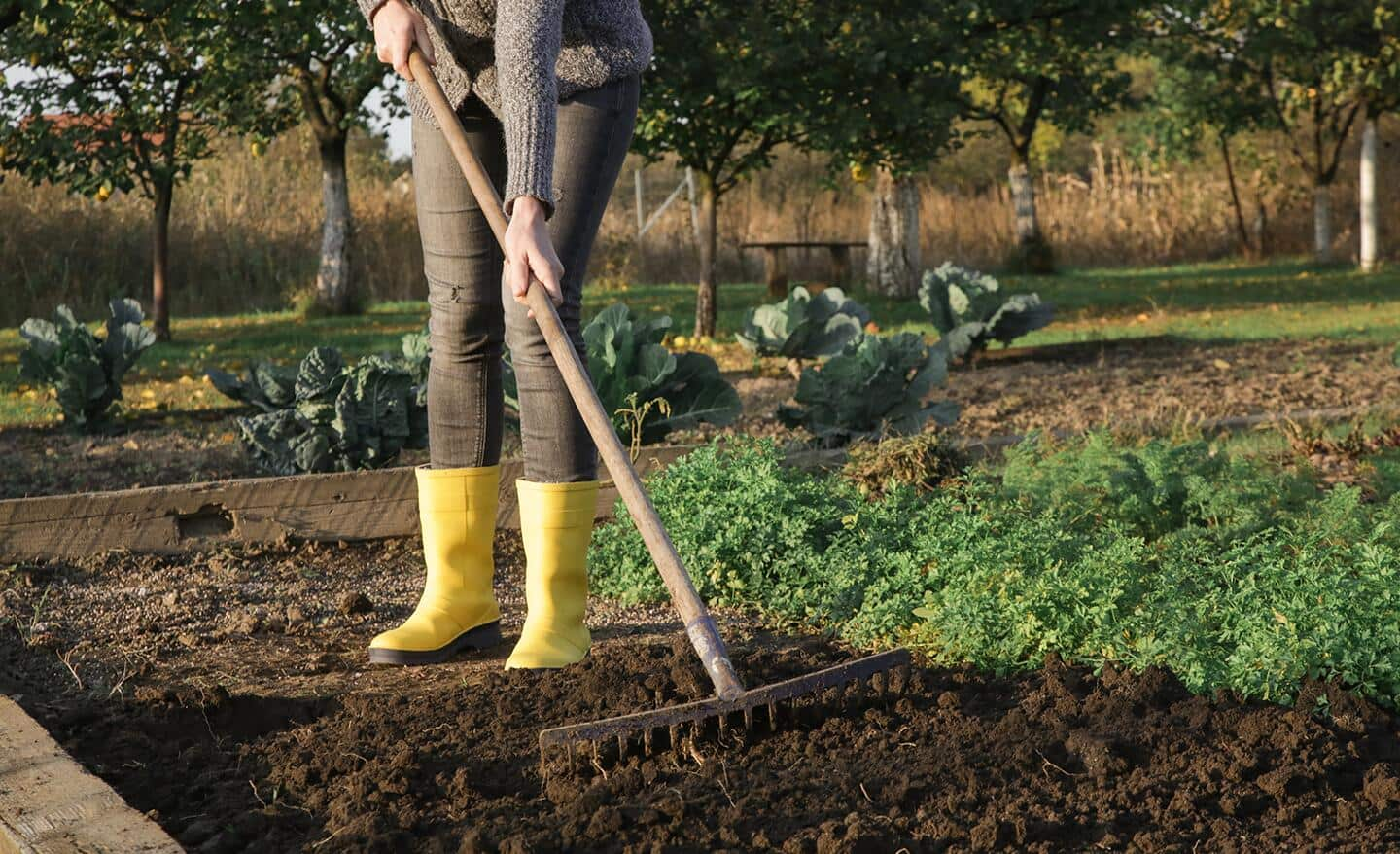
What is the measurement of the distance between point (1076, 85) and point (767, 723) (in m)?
17.6

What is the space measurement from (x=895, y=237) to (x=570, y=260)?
44.6 feet

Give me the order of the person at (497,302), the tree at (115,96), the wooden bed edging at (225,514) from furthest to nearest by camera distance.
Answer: the tree at (115,96), the wooden bed edging at (225,514), the person at (497,302)

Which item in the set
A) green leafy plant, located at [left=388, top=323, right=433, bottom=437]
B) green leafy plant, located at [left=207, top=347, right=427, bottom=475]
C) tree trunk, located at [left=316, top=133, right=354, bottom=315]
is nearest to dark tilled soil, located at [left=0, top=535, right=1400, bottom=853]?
green leafy plant, located at [left=207, top=347, right=427, bottom=475]

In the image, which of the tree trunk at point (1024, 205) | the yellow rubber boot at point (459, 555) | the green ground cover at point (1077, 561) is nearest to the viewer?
the green ground cover at point (1077, 561)

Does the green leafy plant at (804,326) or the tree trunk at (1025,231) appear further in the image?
the tree trunk at (1025,231)

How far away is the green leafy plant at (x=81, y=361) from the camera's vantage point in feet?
20.3

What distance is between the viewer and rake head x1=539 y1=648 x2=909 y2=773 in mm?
2244

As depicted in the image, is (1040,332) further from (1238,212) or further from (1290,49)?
(1238,212)

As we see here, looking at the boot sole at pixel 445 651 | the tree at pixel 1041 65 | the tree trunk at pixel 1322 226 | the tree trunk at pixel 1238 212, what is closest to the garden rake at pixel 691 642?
the boot sole at pixel 445 651

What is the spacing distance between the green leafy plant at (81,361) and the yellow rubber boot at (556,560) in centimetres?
384

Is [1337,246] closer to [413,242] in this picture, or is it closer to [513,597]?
[413,242]

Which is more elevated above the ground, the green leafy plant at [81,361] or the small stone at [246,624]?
the green leafy plant at [81,361]

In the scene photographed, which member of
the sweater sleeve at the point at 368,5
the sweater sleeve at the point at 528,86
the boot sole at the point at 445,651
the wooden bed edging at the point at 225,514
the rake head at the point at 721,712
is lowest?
the boot sole at the point at 445,651

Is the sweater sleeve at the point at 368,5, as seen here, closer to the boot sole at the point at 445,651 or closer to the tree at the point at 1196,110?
the boot sole at the point at 445,651
